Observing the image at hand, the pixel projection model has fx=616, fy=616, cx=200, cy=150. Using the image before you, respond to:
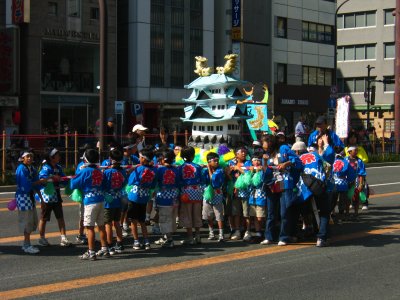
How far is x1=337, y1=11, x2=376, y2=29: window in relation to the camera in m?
61.0

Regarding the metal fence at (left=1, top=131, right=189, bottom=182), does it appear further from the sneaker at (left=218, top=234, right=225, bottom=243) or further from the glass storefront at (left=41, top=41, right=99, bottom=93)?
the glass storefront at (left=41, top=41, right=99, bottom=93)

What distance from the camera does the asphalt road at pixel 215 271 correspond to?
6.99m

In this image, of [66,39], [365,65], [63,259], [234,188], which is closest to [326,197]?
[234,188]

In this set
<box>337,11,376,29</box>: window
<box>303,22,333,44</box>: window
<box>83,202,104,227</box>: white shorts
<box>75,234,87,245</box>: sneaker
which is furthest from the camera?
<box>337,11,376,29</box>: window

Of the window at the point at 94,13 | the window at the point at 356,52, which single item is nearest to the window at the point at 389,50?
the window at the point at 356,52

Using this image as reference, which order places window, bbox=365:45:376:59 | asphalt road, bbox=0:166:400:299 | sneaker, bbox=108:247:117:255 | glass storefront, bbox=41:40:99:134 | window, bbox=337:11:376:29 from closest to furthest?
asphalt road, bbox=0:166:400:299 < sneaker, bbox=108:247:117:255 < glass storefront, bbox=41:40:99:134 < window, bbox=365:45:376:59 < window, bbox=337:11:376:29

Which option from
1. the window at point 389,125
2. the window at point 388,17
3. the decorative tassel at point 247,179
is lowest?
the decorative tassel at point 247,179

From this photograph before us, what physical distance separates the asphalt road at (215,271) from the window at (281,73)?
35.4 metres

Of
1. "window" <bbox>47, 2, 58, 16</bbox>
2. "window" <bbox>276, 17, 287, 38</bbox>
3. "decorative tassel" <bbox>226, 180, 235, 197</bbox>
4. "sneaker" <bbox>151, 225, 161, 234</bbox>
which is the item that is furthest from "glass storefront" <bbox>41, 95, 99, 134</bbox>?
"decorative tassel" <bbox>226, 180, 235, 197</bbox>

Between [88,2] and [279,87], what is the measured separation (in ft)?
56.3

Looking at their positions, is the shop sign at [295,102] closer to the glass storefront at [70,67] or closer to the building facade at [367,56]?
the building facade at [367,56]

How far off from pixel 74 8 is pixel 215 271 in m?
27.1

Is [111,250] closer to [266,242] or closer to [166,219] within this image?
[166,219]

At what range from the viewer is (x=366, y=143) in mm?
31094
